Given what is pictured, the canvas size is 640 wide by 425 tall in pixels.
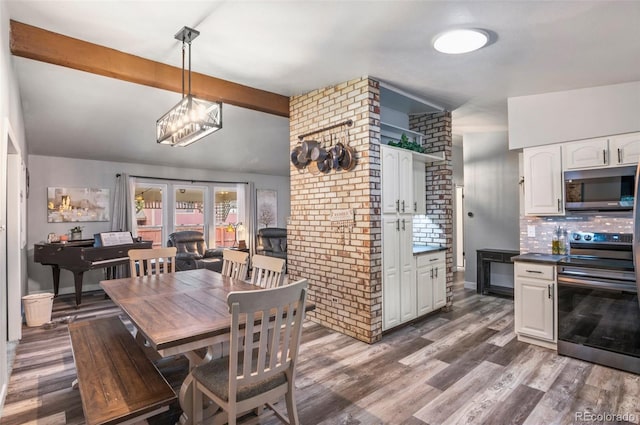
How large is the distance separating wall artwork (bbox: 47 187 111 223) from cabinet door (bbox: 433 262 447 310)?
5.60 m

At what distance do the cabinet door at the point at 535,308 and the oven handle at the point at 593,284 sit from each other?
153 mm

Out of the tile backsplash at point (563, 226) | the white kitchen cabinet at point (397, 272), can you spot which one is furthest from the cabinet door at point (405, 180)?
the tile backsplash at point (563, 226)

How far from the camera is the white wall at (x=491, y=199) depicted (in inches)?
211

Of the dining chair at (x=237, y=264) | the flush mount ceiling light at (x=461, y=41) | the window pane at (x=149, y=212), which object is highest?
the flush mount ceiling light at (x=461, y=41)

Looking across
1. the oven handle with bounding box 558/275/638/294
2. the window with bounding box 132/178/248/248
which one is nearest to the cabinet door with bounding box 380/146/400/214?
the oven handle with bounding box 558/275/638/294

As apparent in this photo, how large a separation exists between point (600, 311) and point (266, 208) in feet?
21.8

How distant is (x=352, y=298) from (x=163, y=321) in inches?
83.1

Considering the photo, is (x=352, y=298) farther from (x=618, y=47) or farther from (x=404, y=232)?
(x=618, y=47)

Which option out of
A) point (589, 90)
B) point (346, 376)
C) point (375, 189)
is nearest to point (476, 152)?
point (589, 90)

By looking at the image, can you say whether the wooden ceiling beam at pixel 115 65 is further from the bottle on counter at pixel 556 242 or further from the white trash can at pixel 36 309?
the bottle on counter at pixel 556 242

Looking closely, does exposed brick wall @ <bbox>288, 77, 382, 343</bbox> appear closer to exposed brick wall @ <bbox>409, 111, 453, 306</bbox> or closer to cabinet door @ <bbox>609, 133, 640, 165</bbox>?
exposed brick wall @ <bbox>409, 111, 453, 306</bbox>

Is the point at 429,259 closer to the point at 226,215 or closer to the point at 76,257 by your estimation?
the point at 76,257

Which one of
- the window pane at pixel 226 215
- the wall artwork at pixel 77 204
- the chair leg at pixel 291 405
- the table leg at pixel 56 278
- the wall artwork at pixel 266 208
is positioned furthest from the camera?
the wall artwork at pixel 266 208

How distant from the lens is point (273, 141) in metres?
6.63
